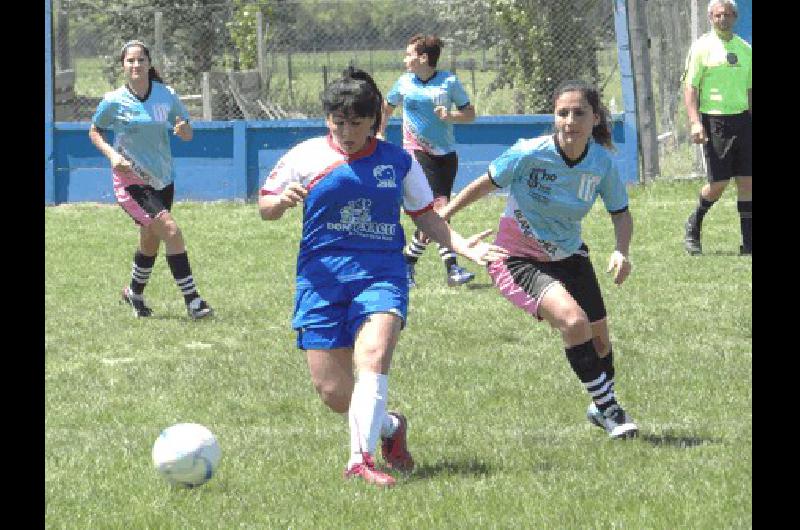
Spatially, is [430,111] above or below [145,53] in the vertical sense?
below

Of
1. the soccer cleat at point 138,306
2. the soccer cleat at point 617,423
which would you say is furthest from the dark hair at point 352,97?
the soccer cleat at point 138,306

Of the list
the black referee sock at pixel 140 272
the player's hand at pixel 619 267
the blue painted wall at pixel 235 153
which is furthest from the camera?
the blue painted wall at pixel 235 153

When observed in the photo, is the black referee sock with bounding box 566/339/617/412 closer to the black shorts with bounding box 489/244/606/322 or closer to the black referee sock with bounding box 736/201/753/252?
the black shorts with bounding box 489/244/606/322

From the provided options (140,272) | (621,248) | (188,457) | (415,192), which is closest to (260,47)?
(140,272)

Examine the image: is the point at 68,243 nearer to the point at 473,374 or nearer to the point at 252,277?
the point at 252,277

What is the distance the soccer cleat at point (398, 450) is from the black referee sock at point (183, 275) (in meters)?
5.22

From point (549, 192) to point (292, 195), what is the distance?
1.64 m

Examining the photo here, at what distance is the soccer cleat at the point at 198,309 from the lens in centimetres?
1232

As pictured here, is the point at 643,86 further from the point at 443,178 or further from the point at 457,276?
the point at 457,276

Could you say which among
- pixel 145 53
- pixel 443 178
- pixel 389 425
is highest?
pixel 145 53

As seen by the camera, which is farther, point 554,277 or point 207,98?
point 207,98

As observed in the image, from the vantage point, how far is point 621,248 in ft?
26.8

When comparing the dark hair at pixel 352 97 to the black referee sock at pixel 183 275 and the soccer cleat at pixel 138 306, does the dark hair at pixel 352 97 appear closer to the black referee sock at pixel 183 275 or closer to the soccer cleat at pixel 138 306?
the black referee sock at pixel 183 275
